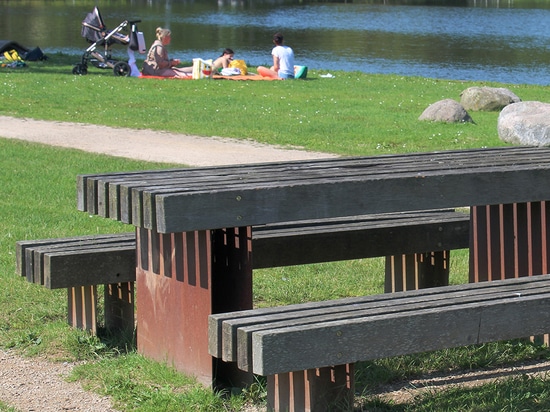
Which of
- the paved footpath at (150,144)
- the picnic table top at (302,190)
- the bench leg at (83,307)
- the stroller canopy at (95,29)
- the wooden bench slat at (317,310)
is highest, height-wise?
the stroller canopy at (95,29)

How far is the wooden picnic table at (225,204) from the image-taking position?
404cm

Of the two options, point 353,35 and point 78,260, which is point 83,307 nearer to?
point 78,260

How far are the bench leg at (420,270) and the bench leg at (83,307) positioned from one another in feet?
5.37

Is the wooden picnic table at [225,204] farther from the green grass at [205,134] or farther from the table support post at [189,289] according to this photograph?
the green grass at [205,134]

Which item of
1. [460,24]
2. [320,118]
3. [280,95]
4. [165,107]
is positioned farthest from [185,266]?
[460,24]

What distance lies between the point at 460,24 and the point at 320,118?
36928 mm

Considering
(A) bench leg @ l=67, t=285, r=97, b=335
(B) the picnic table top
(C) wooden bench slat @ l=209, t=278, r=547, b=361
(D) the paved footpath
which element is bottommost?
(D) the paved footpath

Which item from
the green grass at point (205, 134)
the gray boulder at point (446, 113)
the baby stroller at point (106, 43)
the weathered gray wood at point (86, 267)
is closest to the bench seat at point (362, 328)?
the green grass at point (205, 134)

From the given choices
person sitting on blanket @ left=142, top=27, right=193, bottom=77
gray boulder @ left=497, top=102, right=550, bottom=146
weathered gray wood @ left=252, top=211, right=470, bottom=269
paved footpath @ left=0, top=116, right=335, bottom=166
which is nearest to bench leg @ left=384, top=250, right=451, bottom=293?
weathered gray wood @ left=252, top=211, right=470, bottom=269

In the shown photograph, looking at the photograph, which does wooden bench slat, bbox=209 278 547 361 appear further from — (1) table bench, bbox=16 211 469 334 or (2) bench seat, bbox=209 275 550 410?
(1) table bench, bbox=16 211 469 334

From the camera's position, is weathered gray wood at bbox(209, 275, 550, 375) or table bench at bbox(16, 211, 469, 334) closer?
weathered gray wood at bbox(209, 275, 550, 375)

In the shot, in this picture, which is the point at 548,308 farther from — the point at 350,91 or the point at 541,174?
the point at 350,91

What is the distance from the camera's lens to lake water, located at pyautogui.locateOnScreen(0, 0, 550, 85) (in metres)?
30.0

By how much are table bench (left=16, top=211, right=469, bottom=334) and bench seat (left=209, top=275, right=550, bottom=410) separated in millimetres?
1147
